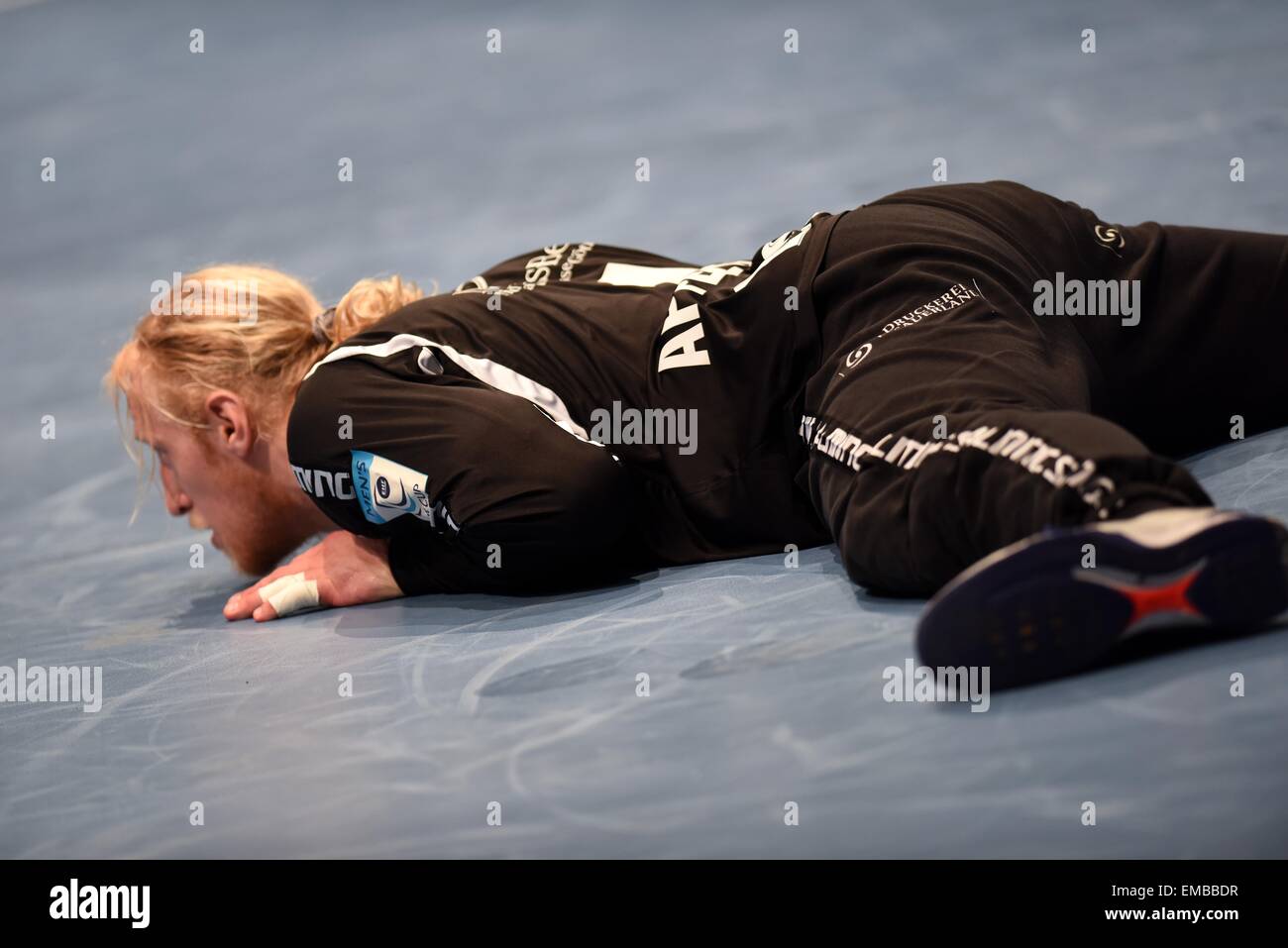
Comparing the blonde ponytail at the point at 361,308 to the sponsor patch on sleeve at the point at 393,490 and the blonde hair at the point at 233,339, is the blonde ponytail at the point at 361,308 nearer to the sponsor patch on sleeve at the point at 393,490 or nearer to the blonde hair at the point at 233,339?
the blonde hair at the point at 233,339

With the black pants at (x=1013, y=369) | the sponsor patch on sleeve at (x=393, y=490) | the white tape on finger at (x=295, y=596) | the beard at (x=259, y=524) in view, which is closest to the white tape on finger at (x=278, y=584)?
the white tape on finger at (x=295, y=596)

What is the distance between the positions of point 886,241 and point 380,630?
0.90m

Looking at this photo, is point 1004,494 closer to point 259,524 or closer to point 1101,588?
point 1101,588

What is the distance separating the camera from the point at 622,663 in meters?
1.59

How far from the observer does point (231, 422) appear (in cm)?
223

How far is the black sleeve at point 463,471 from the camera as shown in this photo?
1.80m

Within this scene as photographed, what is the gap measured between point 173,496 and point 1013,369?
1.50 meters

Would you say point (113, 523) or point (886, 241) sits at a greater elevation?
point (886, 241)

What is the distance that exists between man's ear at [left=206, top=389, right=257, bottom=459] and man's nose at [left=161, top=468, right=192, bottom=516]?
0.14m

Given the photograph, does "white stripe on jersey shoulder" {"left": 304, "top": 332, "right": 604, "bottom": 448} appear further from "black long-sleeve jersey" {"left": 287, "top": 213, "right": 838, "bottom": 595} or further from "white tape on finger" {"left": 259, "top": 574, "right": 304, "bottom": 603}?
"white tape on finger" {"left": 259, "top": 574, "right": 304, "bottom": 603}

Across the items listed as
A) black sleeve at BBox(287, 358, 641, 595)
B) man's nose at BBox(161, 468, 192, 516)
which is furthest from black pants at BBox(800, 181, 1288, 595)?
man's nose at BBox(161, 468, 192, 516)

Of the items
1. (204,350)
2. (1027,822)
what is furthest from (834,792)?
(204,350)

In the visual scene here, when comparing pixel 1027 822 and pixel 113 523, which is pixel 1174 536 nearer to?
pixel 1027 822

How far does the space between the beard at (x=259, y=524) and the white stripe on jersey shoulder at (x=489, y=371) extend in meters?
0.42
